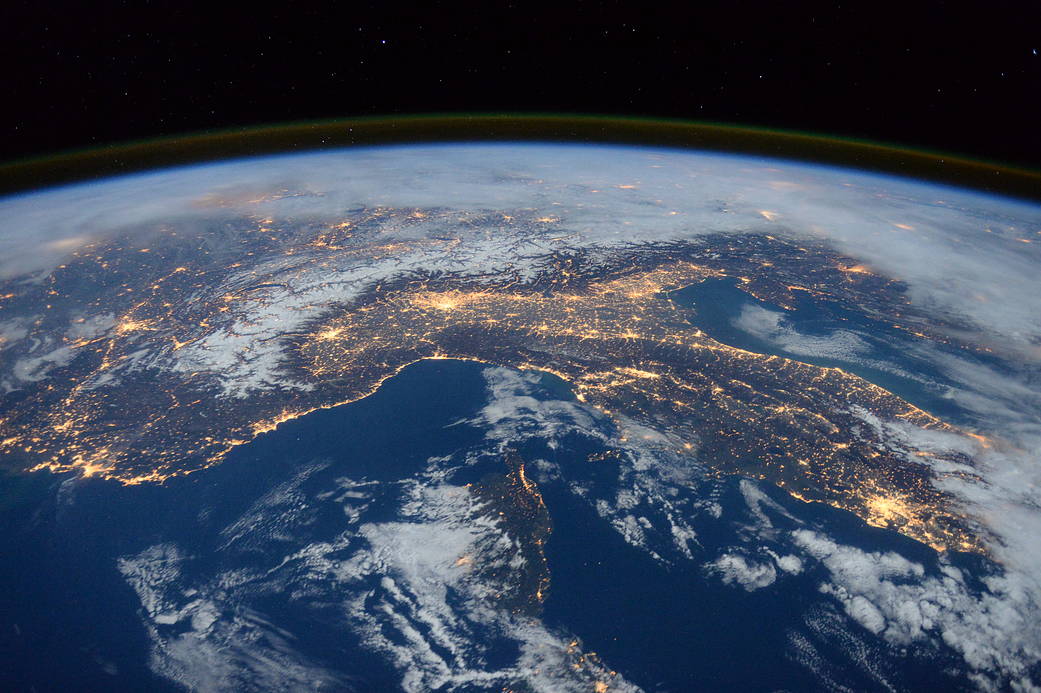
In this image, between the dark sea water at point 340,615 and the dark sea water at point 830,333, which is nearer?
the dark sea water at point 340,615

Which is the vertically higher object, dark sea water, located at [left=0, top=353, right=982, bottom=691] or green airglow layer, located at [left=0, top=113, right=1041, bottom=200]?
green airglow layer, located at [left=0, top=113, right=1041, bottom=200]

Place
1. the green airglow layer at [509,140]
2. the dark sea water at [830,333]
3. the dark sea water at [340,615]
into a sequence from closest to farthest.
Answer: the dark sea water at [340,615] → the dark sea water at [830,333] → the green airglow layer at [509,140]

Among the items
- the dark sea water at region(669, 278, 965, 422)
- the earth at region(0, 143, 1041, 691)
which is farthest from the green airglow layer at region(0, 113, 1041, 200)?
the dark sea water at region(669, 278, 965, 422)

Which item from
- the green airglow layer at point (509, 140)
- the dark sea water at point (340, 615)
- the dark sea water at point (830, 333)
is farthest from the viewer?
the green airglow layer at point (509, 140)

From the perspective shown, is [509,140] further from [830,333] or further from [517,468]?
[517,468]

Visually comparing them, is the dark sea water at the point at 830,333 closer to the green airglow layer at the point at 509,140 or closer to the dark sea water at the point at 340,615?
the dark sea water at the point at 340,615

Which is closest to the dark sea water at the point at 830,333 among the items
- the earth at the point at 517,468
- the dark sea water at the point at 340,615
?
the earth at the point at 517,468

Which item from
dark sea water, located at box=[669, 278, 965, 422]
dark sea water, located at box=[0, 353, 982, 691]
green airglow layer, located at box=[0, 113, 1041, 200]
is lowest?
dark sea water, located at box=[0, 353, 982, 691]

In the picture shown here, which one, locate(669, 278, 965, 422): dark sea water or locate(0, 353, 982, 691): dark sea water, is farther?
locate(669, 278, 965, 422): dark sea water

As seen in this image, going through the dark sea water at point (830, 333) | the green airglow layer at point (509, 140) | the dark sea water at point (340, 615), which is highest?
the green airglow layer at point (509, 140)

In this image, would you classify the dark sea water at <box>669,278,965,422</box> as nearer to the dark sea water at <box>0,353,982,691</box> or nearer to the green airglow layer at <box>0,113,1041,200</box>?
the dark sea water at <box>0,353,982,691</box>
